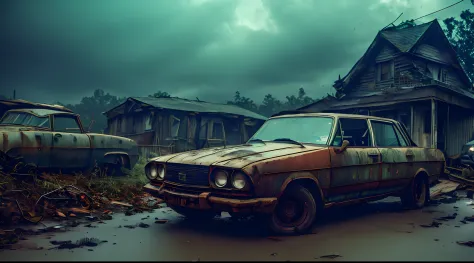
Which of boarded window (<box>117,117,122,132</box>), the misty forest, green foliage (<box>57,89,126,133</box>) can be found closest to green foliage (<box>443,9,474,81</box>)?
the misty forest

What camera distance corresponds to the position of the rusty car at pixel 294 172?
387cm

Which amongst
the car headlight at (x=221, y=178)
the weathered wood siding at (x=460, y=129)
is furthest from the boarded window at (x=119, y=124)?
the car headlight at (x=221, y=178)

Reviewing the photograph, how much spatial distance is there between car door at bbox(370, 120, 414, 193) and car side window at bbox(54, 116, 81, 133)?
19.5 feet

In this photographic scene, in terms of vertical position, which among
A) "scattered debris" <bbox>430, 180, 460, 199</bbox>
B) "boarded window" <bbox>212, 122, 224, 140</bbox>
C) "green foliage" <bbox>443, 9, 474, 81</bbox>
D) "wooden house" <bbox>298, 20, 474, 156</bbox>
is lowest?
"scattered debris" <bbox>430, 180, 460, 199</bbox>

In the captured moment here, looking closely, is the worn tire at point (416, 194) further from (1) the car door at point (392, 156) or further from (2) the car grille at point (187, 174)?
(2) the car grille at point (187, 174)

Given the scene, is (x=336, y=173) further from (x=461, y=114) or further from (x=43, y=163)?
(x=461, y=114)

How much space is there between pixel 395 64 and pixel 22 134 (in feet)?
52.7

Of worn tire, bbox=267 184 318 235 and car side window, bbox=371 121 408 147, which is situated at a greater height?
car side window, bbox=371 121 408 147

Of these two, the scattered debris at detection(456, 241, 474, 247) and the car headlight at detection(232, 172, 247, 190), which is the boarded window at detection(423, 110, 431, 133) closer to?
the scattered debris at detection(456, 241, 474, 247)

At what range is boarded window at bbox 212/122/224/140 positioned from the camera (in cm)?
2081

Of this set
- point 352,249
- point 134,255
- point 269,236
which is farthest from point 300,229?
point 134,255

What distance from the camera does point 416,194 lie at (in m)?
6.27

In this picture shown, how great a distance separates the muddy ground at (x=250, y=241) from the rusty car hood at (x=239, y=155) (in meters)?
0.84

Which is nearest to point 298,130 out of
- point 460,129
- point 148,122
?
point 148,122
